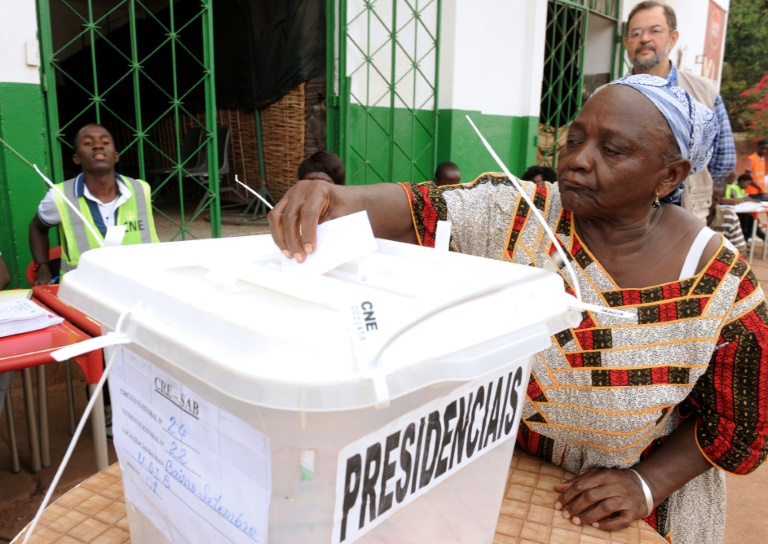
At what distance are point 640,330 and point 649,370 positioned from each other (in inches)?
2.8

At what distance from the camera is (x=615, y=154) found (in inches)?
42.3

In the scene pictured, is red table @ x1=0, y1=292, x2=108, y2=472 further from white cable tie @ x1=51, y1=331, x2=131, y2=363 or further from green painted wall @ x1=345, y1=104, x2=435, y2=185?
green painted wall @ x1=345, y1=104, x2=435, y2=185

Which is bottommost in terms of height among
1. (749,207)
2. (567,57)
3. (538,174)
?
(749,207)

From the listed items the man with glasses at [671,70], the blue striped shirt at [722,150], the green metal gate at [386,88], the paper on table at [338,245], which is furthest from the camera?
the green metal gate at [386,88]

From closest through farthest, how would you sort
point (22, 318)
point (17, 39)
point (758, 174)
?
point (22, 318), point (17, 39), point (758, 174)

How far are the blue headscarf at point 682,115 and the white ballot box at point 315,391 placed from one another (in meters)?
0.57

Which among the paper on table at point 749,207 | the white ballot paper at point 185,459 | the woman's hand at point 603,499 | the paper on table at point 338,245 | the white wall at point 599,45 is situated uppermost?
the white wall at point 599,45

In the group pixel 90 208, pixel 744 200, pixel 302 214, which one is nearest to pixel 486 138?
pixel 90 208

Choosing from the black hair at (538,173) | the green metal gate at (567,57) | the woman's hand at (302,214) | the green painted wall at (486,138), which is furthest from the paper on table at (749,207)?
the woman's hand at (302,214)

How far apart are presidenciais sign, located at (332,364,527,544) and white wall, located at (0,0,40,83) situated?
3097mm

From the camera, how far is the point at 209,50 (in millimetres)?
3574

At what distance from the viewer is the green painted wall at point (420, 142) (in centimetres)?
476

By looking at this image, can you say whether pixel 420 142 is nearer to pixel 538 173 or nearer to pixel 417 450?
pixel 538 173

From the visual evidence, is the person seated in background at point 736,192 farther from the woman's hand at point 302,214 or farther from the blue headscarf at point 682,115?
the woman's hand at point 302,214
